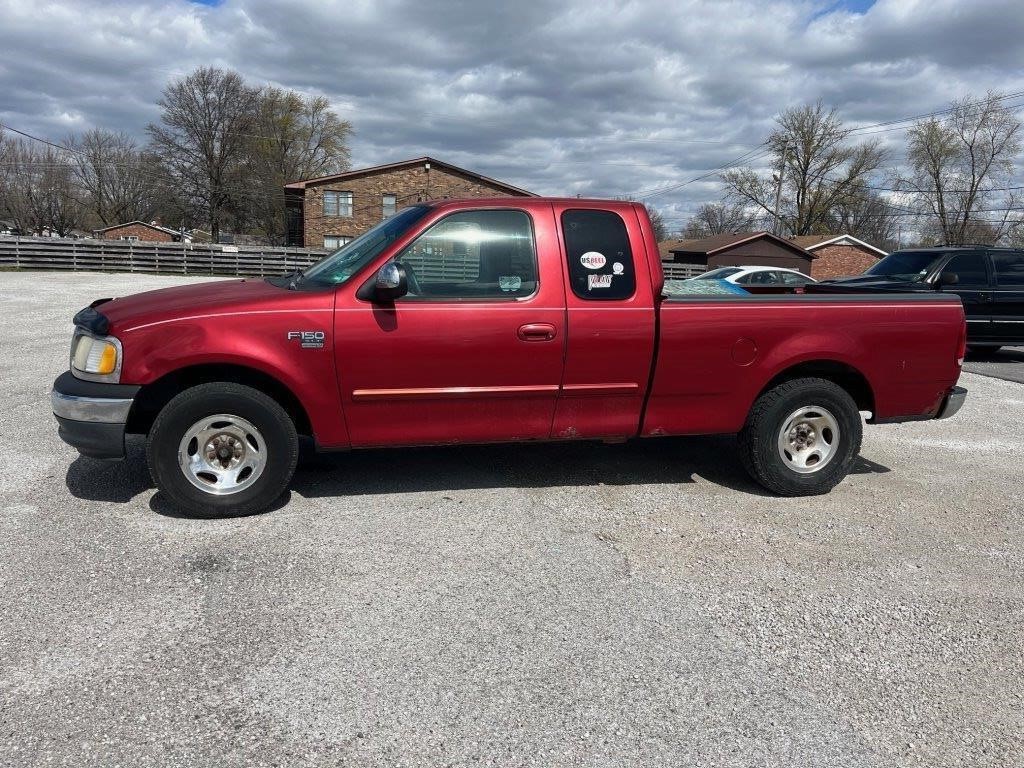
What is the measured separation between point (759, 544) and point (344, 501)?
2.46 m

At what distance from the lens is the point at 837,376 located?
486 centimetres

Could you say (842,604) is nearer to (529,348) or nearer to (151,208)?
(529,348)

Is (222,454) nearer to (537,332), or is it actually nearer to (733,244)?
(537,332)

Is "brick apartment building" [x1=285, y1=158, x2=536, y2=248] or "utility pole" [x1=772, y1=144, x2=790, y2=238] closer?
"brick apartment building" [x1=285, y1=158, x2=536, y2=248]

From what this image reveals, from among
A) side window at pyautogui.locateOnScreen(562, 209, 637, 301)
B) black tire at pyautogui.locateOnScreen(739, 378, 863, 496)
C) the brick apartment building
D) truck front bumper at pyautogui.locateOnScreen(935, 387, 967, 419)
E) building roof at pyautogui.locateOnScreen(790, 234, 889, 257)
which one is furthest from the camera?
building roof at pyautogui.locateOnScreen(790, 234, 889, 257)

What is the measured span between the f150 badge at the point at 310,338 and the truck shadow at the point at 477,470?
3.50ft

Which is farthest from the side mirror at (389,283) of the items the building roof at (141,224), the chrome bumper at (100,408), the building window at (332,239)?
the building roof at (141,224)

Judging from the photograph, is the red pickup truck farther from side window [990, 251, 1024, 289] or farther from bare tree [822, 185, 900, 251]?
bare tree [822, 185, 900, 251]

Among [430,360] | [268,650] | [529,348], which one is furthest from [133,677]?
[529,348]

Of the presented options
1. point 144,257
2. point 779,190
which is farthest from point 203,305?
point 779,190

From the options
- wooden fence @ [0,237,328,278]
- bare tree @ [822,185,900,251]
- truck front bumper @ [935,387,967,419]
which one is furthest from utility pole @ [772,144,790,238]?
truck front bumper @ [935,387,967,419]

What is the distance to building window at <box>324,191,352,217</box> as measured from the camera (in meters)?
41.0

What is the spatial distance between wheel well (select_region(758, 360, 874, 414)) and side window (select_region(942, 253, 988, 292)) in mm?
7609

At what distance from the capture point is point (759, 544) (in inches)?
156
